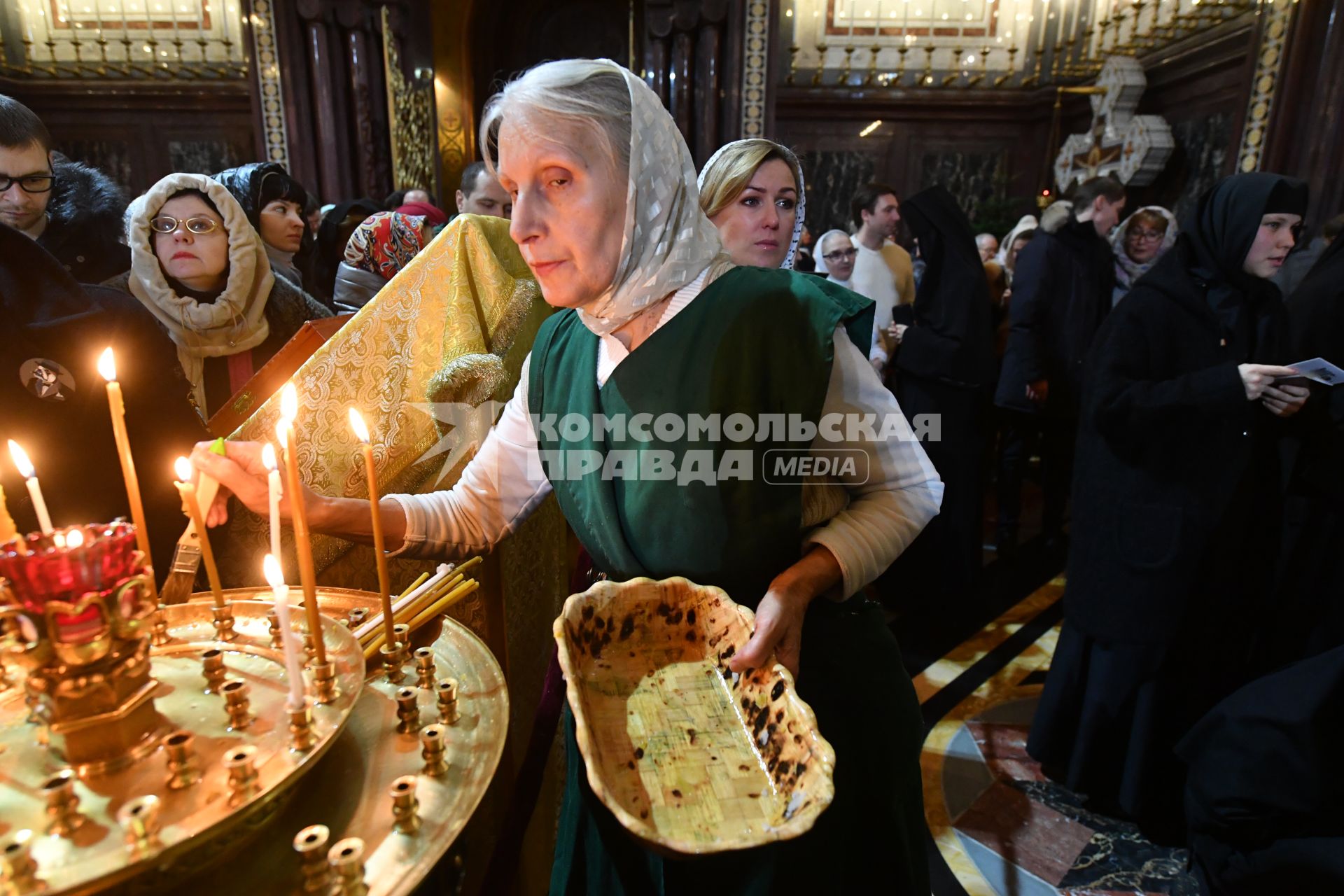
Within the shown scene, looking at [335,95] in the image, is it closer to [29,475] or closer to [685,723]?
[29,475]

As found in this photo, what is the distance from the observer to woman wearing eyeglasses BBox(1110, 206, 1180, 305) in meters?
4.15

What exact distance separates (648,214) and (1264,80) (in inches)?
277

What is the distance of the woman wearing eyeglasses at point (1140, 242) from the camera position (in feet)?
13.6

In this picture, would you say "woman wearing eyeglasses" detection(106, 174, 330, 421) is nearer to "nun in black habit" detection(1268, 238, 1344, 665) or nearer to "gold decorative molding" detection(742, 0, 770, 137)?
"nun in black habit" detection(1268, 238, 1344, 665)

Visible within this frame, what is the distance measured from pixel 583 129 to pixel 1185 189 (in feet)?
26.1

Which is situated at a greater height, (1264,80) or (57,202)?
(1264,80)

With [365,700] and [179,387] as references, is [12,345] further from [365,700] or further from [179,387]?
[365,700]

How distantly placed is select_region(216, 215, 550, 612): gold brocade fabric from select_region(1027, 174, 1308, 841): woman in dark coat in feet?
5.98

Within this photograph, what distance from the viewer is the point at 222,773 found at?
0.69m

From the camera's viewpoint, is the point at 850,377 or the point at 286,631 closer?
the point at 286,631

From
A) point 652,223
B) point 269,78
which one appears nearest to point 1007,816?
point 652,223

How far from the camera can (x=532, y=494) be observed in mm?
1359

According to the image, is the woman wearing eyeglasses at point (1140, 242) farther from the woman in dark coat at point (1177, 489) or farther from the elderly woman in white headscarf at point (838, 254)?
the woman in dark coat at point (1177, 489)

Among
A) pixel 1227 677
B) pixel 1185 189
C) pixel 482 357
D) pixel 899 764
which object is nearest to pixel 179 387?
pixel 482 357
